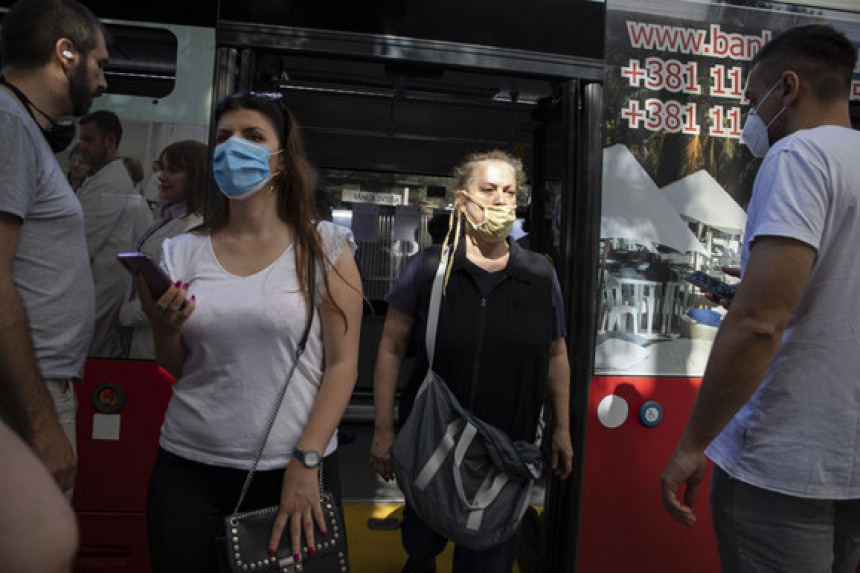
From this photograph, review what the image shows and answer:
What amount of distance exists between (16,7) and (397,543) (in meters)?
2.77

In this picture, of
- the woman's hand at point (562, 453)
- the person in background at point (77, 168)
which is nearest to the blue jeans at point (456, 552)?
the woman's hand at point (562, 453)

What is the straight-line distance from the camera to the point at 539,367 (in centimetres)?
221

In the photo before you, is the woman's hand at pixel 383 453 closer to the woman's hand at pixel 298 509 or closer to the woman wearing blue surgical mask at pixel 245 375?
the woman wearing blue surgical mask at pixel 245 375

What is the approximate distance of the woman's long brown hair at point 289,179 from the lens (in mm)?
1658

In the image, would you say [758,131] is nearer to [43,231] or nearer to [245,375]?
[245,375]

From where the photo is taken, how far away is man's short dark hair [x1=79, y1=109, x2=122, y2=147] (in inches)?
84.3

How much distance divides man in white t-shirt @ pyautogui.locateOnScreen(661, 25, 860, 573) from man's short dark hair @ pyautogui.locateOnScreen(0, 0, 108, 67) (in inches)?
72.8

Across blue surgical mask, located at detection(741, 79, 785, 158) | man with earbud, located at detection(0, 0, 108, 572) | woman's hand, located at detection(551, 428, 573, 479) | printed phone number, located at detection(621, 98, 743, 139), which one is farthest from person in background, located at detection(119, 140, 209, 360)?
blue surgical mask, located at detection(741, 79, 785, 158)

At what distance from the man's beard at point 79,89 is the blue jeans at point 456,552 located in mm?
1739

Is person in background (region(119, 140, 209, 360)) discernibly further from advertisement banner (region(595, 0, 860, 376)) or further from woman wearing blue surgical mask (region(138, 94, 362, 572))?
advertisement banner (region(595, 0, 860, 376))

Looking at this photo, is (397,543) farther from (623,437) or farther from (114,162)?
(114,162)

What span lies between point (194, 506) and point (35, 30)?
133 centimetres

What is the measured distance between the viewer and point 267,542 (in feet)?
4.72

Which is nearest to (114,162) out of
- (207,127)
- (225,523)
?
(207,127)
